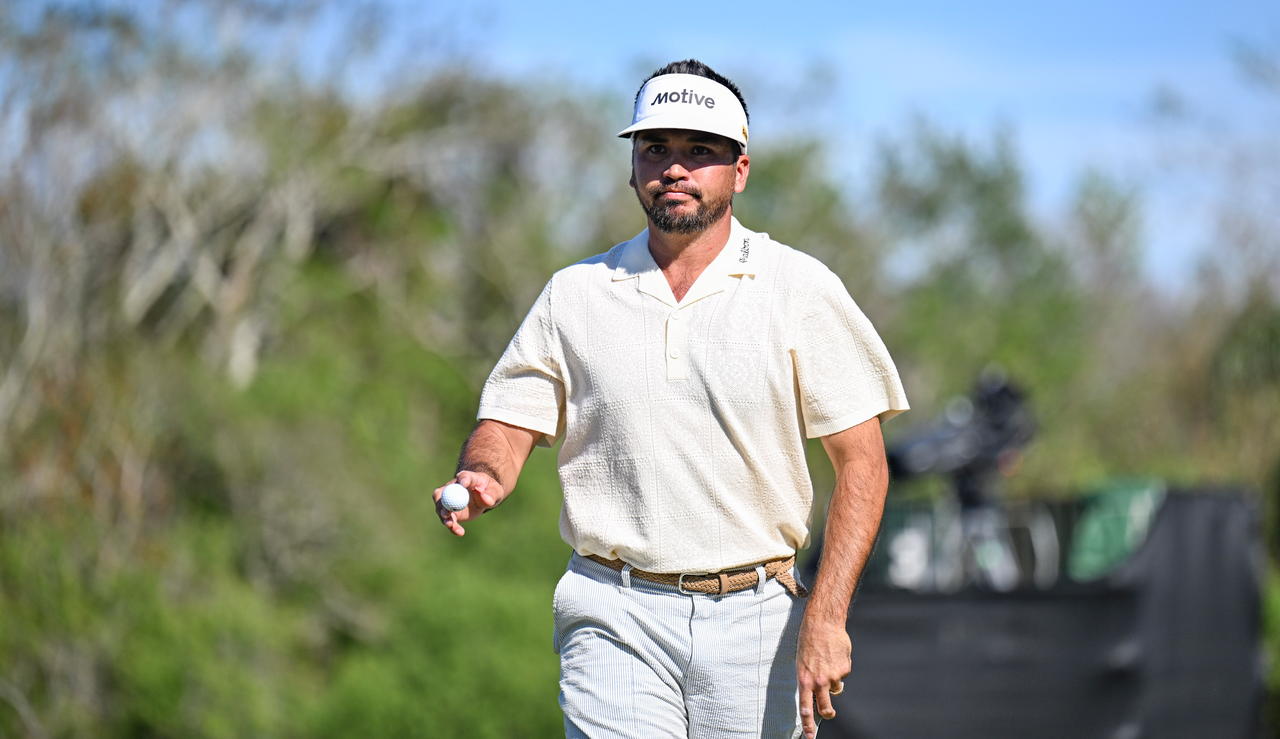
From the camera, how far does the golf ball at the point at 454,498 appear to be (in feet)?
8.00

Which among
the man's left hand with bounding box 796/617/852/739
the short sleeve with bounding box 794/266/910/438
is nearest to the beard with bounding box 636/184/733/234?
the short sleeve with bounding box 794/266/910/438

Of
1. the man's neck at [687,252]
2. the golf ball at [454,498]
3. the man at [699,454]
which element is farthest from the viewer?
the man's neck at [687,252]

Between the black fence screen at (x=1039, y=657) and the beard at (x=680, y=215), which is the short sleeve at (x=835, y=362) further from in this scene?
the black fence screen at (x=1039, y=657)

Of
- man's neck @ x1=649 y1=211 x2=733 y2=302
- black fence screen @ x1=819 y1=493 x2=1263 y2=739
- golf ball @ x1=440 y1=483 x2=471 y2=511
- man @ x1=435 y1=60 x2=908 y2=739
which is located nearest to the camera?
golf ball @ x1=440 y1=483 x2=471 y2=511

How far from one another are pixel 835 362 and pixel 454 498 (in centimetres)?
75

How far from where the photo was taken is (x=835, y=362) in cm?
264

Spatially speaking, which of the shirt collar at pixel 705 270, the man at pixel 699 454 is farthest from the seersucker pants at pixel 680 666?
the shirt collar at pixel 705 270

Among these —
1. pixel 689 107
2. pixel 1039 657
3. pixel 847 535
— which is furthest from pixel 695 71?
pixel 1039 657

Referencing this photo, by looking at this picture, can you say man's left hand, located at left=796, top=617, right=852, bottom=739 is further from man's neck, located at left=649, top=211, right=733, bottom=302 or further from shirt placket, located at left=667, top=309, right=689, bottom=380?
man's neck, located at left=649, top=211, right=733, bottom=302

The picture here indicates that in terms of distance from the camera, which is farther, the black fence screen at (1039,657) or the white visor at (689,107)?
the black fence screen at (1039,657)

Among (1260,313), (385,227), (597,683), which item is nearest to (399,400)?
(385,227)

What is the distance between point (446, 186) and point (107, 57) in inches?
280

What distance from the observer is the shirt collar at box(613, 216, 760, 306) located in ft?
8.73

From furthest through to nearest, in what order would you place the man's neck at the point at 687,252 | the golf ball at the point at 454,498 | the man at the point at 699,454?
the man's neck at the point at 687,252
the man at the point at 699,454
the golf ball at the point at 454,498
